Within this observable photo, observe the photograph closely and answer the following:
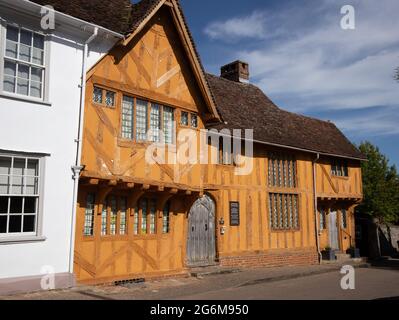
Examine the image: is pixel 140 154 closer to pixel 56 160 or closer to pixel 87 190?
pixel 87 190

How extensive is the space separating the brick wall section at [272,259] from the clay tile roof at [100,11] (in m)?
8.62

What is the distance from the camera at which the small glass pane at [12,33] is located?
9.39 metres

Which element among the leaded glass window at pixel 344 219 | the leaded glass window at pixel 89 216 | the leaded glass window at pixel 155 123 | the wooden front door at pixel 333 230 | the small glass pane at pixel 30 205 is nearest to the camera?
the small glass pane at pixel 30 205

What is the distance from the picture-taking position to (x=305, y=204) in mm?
19375

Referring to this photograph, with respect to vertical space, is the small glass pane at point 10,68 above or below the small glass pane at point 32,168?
above

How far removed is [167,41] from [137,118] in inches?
108

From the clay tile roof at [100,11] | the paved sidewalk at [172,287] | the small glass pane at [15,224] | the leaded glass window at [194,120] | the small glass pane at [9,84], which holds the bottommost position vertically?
the paved sidewalk at [172,287]

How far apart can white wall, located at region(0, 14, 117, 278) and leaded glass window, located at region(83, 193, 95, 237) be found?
0.89m

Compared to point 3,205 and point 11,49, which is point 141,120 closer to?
point 11,49


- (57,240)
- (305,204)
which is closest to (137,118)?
(57,240)

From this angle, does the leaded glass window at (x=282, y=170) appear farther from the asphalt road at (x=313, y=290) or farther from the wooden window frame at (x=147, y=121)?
the wooden window frame at (x=147, y=121)

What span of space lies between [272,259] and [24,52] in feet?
39.4

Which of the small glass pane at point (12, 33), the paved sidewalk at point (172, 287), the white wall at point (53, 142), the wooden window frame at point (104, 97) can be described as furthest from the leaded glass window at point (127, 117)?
the paved sidewalk at point (172, 287)

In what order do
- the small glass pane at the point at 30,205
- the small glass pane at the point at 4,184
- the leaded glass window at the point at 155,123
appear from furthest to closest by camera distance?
the leaded glass window at the point at 155,123 → the small glass pane at the point at 30,205 → the small glass pane at the point at 4,184
